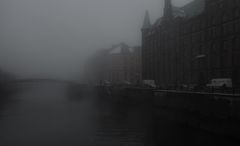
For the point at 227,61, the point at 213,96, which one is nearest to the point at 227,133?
the point at 213,96

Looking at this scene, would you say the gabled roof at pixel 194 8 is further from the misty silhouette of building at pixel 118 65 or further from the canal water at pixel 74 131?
the misty silhouette of building at pixel 118 65

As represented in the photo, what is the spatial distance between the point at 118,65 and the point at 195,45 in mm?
42271

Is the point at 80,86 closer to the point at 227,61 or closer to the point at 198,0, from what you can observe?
the point at 198,0

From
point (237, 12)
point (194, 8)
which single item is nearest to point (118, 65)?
point (194, 8)

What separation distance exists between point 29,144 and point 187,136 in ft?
32.6

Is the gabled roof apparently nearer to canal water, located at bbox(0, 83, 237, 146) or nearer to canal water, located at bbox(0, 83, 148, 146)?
canal water, located at bbox(0, 83, 148, 146)

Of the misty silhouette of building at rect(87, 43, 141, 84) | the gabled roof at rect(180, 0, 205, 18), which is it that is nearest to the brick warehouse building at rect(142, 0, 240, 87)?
the gabled roof at rect(180, 0, 205, 18)

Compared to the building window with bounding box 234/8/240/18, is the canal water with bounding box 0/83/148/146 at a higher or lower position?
lower

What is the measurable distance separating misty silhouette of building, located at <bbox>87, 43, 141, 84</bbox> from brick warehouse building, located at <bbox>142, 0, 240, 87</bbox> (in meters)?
19.3

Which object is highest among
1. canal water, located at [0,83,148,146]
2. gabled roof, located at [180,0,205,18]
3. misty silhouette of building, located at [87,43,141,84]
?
gabled roof, located at [180,0,205,18]

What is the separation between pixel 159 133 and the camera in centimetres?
2466

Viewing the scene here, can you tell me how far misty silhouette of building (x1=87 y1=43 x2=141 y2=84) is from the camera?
290ft

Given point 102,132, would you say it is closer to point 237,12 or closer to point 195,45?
point 237,12

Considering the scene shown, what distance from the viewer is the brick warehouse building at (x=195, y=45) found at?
41.8 meters
